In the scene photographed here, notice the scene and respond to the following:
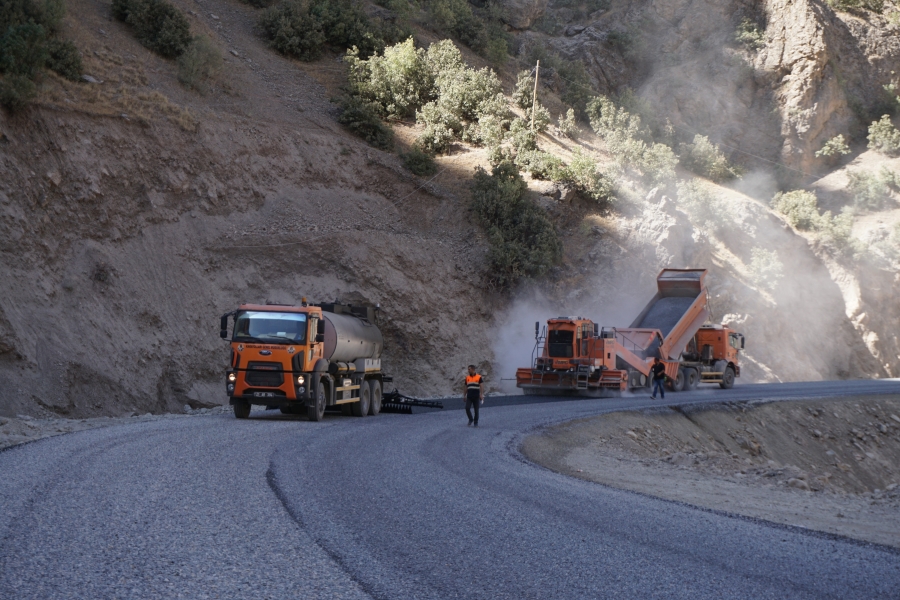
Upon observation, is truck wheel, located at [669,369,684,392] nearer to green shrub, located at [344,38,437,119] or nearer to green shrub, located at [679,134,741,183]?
green shrub, located at [344,38,437,119]

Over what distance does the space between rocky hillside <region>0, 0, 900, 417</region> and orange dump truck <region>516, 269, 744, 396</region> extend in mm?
4655

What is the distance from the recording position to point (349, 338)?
2183cm

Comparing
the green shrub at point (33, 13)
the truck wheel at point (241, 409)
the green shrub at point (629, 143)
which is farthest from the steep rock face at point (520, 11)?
the truck wheel at point (241, 409)

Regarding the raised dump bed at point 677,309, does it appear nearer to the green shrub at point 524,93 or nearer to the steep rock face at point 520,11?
the green shrub at point 524,93

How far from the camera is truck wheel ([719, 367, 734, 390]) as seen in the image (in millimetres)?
35487

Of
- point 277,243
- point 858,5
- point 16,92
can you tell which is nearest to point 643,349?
point 277,243

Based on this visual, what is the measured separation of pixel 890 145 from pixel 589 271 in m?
35.1

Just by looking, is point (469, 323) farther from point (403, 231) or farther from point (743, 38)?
point (743, 38)

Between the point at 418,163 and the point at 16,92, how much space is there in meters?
18.4

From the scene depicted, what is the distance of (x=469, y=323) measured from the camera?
35094mm

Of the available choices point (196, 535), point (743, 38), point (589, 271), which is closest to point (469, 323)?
point (589, 271)

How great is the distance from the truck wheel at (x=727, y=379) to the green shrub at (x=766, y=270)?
10488mm

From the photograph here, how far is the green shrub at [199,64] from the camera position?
35.9 metres

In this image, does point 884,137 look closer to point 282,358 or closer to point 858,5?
point 858,5
